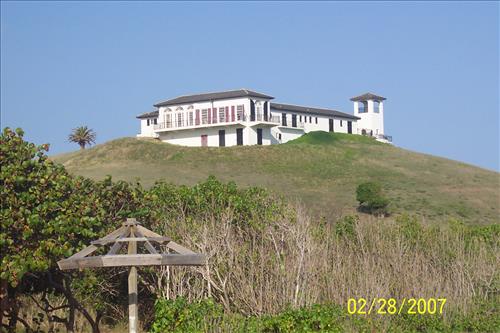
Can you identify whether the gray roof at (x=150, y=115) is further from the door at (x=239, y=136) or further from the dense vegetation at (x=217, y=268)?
the dense vegetation at (x=217, y=268)

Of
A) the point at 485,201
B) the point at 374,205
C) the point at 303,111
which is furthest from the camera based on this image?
the point at 303,111

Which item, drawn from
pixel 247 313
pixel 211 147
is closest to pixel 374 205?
pixel 211 147

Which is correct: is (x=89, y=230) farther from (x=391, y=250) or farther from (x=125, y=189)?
(x=391, y=250)

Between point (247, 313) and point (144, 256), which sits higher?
point (144, 256)

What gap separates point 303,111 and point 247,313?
226 ft

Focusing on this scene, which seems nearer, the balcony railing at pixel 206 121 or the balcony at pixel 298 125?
the balcony railing at pixel 206 121

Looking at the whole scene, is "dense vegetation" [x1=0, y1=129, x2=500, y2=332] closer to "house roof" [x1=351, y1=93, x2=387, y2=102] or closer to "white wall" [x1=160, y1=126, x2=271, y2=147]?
"white wall" [x1=160, y1=126, x2=271, y2=147]

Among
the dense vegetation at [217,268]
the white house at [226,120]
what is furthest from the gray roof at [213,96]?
the dense vegetation at [217,268]

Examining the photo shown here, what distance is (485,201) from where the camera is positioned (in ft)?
201

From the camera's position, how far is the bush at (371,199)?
181ft

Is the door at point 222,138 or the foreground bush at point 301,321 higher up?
the door at point 222,138

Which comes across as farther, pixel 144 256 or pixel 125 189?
pixel 125 189

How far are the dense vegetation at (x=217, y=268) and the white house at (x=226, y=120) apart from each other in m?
55.0

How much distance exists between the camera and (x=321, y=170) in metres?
69.6
